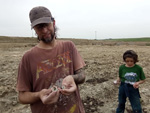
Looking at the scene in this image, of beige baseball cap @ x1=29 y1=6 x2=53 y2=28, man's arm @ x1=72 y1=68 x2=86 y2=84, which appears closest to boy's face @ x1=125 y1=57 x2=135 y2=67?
man's arm @ x1=72 y1=68 x2=86 y2=84

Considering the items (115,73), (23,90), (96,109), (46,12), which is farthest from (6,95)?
(115,73)

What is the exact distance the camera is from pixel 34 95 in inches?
50.9

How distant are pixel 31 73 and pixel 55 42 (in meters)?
0.39

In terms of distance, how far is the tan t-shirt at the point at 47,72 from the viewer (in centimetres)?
134

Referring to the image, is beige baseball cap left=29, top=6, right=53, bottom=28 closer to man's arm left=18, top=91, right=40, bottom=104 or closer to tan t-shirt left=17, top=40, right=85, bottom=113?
tan t-shirt left=17, top=40, right=85, bottom=113

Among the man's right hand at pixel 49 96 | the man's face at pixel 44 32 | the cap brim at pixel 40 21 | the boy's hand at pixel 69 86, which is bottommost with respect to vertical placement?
the man's right hand at pixel 49 96

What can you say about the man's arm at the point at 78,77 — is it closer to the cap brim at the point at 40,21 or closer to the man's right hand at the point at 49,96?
the man's right hand at the point at 49,96

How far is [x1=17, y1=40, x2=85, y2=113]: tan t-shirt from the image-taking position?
4.39 feet

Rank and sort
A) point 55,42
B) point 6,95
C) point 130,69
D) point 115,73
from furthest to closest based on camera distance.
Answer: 1. point 115,73
2. point 6,95
3. point 130,69
4. point 55,42

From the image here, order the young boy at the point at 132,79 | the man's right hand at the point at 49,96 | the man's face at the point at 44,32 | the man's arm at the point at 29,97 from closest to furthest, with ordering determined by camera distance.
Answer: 1. the man's right hand at the point at 49,96
2. the man's arm at the point at 29,97
3. the man's face at the point at 44,32
4. the young boy at the point at 132,79

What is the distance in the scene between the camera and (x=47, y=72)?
4.47ft

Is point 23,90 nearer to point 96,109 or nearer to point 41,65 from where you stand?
point 41,65

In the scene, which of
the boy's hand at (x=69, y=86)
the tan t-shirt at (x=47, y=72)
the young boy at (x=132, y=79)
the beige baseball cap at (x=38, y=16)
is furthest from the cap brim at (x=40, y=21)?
the young boy at (x=132, y=79)

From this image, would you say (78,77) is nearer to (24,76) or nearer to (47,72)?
(47,72)
